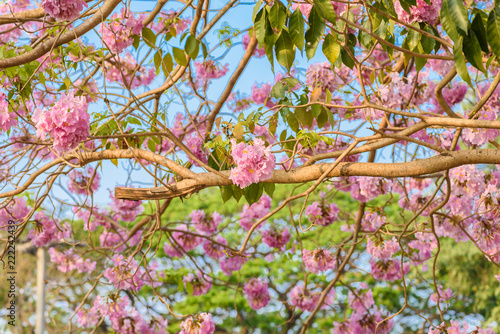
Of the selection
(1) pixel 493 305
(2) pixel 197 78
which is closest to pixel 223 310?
(1) pixel 493 305

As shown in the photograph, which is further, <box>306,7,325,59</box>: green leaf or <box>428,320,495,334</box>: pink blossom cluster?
<box>428,320,495,334</box>: pink blossom cluster

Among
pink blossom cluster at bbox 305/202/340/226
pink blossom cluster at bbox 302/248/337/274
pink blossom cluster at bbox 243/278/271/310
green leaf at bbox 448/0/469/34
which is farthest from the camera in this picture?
pink blossom cluster at bbox 243/278/271/310

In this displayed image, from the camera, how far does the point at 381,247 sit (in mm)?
3148

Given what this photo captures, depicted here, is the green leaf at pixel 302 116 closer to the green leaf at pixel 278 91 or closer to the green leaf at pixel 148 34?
the green leaf at pixel 278 91

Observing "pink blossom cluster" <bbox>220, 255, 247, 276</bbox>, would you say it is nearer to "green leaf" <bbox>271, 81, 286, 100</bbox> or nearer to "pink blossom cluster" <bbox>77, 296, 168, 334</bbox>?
"pink blossom cluster" <bbox>77, 296, 168, 334</bbox>

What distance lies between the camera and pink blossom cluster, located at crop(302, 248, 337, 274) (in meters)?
3.21

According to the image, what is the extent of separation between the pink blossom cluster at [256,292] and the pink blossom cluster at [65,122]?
2.47 meters

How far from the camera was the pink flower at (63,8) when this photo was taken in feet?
6.38

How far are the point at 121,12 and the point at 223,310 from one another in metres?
6.05

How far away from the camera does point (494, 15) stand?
1231 millimetres

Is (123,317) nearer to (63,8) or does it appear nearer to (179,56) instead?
(179,56)

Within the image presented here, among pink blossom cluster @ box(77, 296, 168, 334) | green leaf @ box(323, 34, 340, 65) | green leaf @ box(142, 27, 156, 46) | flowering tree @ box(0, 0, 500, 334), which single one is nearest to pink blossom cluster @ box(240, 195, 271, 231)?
flowering tree @ box(0, 0, 500, 334)

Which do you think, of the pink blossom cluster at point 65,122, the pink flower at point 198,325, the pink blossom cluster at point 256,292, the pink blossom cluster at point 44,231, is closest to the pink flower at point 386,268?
the pink blossom cluster at point 256,292

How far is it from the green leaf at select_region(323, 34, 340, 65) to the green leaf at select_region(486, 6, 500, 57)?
0.51 metres
